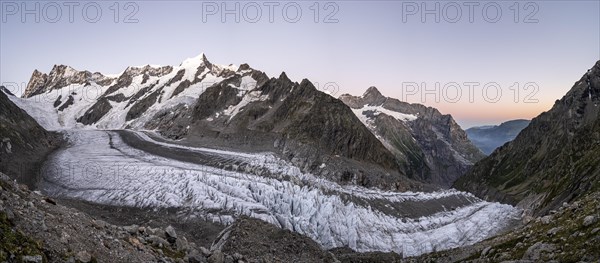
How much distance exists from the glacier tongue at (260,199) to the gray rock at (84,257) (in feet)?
99.7

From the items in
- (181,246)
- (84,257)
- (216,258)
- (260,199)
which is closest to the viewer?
(84,257)

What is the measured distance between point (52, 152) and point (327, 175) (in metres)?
54.0

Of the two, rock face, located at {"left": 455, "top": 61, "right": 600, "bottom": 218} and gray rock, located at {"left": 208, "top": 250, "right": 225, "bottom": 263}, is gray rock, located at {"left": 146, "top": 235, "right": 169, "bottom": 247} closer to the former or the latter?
gray rock, located at {"left": 208, "top": 250, "right": 225, "bottom": 263}

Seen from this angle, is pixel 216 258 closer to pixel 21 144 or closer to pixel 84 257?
pixel 84 257

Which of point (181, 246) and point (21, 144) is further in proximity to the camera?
point (21, 144)

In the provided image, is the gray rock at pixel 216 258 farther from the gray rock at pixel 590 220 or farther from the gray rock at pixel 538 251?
the gray rock at pixel 590 220

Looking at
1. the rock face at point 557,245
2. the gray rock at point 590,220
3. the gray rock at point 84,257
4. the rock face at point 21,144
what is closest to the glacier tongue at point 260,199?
the rock face at point 21,144

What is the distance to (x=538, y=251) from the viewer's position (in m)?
16.9

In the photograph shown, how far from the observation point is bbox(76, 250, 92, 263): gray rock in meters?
12.6

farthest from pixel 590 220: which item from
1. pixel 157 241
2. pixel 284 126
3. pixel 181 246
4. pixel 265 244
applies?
pixel 284 126

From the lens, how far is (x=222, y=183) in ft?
175

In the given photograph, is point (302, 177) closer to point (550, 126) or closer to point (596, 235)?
point (596, 235)

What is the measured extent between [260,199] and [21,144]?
144 feet

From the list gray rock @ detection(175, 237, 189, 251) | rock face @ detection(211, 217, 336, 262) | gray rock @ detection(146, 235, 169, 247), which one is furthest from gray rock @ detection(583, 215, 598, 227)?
gray rock @ detection(146, 235, 169, 247)
